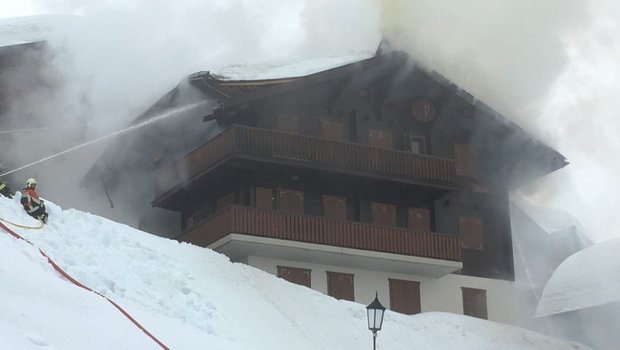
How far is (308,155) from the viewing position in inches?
1296

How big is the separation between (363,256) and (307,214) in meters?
2.35

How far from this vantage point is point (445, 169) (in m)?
34.9

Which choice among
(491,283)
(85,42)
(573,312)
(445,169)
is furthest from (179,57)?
(573,312)

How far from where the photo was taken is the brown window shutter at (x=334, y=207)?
34.0m

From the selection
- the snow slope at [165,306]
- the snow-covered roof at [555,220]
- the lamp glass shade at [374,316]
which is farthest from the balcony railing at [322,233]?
the snow-covered roof at [555,220]

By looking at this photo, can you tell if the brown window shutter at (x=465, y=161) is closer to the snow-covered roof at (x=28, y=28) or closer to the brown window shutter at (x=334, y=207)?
the brown window shutter at (x=334, y=207)

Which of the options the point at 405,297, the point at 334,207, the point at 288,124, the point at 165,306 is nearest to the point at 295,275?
the point at 334,207

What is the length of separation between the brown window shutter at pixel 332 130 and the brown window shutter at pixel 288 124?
37.3 inches

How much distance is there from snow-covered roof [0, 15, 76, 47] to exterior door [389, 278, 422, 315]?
15.3 m

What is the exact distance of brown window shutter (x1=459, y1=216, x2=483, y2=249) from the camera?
3584 centimetres

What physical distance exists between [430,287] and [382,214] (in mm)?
2685

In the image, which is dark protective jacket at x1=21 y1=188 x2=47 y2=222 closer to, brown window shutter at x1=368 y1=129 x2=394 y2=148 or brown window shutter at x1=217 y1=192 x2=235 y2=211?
brown window shutter at x1=217 y1=192 x2=235 y2=211

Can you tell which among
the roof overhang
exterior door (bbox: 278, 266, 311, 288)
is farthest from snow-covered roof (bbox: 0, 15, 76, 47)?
exterior door (bbox: 278, 266, 311, 288)

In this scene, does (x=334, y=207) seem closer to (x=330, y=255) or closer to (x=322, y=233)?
(x=322, y=233)
